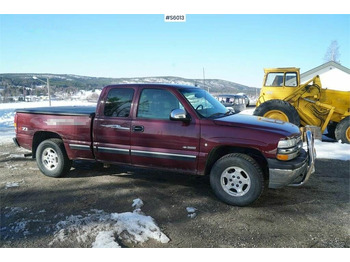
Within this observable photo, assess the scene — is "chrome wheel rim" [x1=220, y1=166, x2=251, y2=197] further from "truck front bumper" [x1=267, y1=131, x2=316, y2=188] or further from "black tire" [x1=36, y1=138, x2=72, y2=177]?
"black tire" [x1=36, y1=138, x2=72, y2=177]

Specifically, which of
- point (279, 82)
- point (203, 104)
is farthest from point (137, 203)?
point (279, 82)

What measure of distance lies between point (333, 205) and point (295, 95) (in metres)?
6.25

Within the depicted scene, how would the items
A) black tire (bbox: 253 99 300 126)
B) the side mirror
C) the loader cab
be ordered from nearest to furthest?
the side mirror → black tire (bbox: 253 99 300 126) → the loader cab

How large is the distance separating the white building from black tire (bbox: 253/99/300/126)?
18.4 metres

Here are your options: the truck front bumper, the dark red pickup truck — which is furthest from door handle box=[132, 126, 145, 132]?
the truck front bumper

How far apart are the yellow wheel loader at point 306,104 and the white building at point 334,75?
16877 mm

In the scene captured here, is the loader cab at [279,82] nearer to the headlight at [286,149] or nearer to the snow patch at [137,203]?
the headlight at [286,149]

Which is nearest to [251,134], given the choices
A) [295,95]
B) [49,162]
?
[49,162]

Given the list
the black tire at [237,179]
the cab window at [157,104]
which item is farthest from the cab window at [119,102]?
the black tire at [237,179]

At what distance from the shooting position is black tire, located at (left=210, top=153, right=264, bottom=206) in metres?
3.84

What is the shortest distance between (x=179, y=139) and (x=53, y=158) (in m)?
2.87

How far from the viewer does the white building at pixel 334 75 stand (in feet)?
77.2

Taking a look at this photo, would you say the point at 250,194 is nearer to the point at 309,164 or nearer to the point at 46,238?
the point at 309,164

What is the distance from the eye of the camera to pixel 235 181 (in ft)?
13.1
